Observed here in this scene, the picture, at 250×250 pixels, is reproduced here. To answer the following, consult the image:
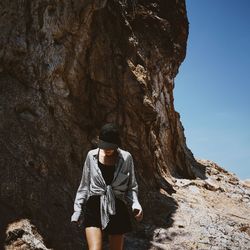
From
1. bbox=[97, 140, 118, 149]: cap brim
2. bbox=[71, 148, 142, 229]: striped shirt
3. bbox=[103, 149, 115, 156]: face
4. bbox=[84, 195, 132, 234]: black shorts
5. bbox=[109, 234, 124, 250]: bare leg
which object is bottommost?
bbox=[109, 234, 124, 250]: bare leg

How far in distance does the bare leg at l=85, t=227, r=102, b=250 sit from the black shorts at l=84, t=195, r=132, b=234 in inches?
1.8

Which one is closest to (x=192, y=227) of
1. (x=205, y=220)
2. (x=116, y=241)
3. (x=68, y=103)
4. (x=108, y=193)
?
(x=205, y=220)

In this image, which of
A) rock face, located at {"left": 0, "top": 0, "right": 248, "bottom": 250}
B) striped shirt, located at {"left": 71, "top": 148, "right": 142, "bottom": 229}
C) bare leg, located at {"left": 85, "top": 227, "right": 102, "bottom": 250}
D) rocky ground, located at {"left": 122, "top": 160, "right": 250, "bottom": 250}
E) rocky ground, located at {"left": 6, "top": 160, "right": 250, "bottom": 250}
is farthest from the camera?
rocky ground, located at {"left": 122, "top": 160, "right": 250, "bottom": 250}

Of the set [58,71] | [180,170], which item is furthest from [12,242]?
[180,170]

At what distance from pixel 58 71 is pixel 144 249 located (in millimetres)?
4549

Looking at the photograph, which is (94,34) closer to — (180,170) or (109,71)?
(109,71)

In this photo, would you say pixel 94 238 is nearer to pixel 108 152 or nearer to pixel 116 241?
pixel 116 241

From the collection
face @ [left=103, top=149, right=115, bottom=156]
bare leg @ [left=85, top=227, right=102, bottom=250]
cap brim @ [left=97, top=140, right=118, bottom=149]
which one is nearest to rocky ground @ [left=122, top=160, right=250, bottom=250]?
bare leg @ [left=85, top=227, right=102, bottom=250]

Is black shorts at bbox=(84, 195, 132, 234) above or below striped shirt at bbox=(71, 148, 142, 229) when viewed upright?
below

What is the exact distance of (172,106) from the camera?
53.8 ft

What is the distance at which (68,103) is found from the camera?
9.28 m

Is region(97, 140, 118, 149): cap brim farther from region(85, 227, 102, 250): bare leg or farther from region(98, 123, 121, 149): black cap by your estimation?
region(85, 227, 102, 250): bare leg

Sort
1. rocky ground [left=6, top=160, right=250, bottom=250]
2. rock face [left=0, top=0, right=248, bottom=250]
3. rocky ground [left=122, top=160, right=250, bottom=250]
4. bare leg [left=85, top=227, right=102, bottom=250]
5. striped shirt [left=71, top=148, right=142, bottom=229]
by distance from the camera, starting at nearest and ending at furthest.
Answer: bare leg [left=85, top=227, right=102, bottom=250], striped shirt [left=71, top=148, right=142, bottom=229], rocky ground [left=6, top=160, right=250, bottom=250], rock face [left=0, top=0, right=248, bottom=250], rocky ground [left=122, top=160, right=250, bottom=250]

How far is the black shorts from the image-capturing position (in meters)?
3.89
